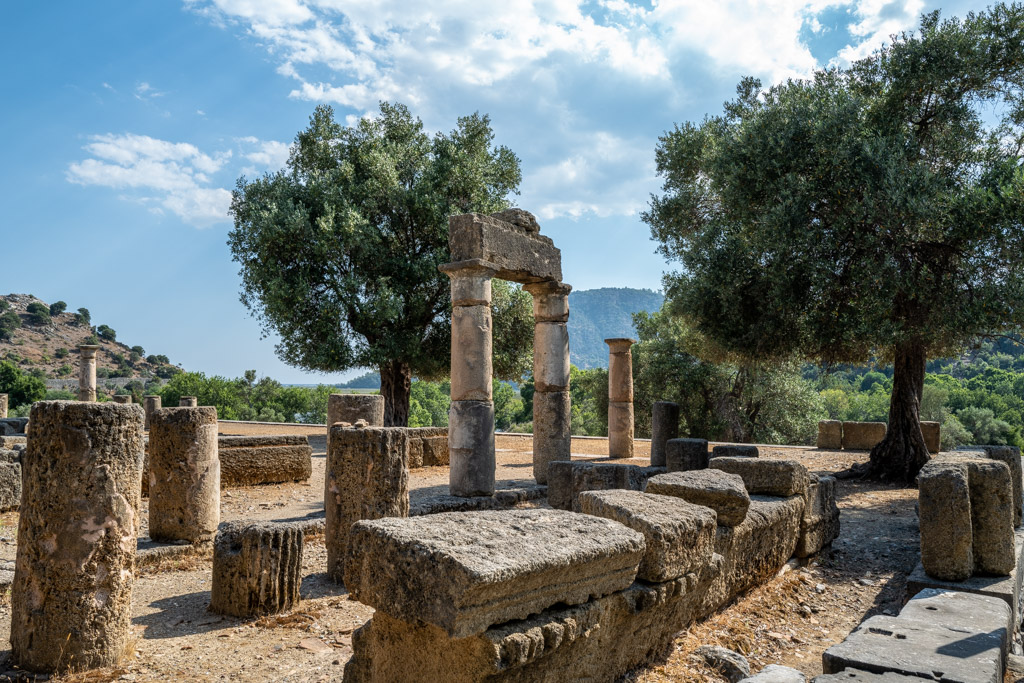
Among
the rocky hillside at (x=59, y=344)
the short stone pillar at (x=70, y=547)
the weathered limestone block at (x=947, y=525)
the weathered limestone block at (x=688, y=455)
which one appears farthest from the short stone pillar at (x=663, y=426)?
the rocky hillside at (x=59, y=344)

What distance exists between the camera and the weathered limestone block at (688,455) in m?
11.3

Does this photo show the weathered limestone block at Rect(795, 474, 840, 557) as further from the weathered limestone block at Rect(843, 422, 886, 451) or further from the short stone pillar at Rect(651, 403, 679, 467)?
the weathered limestone block at Rect(843, 422, 886, 451)

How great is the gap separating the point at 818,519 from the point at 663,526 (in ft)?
12.9

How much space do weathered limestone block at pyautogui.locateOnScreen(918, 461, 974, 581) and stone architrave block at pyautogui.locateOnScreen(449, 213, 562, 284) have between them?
20.4 feet

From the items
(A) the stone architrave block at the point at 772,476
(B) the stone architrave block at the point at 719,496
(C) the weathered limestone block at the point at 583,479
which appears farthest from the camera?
(C) the weathered limestone block at the point at 583,479

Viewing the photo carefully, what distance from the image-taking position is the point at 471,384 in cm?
1002

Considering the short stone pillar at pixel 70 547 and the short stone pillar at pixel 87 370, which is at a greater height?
the short stone pillar at pixel 87 370

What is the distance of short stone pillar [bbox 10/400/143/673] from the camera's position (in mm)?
4223

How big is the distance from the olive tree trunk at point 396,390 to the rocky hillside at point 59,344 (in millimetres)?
69004

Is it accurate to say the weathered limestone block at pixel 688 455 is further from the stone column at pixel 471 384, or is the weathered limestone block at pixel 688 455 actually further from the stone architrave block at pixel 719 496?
the stone architrave block at pixel 719 496

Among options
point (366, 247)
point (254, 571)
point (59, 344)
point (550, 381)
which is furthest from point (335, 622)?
point (59, 344)

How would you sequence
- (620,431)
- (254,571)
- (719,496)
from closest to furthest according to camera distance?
(719,496), (254,571), (620,431)

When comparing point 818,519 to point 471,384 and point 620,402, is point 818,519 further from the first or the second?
point 620,402

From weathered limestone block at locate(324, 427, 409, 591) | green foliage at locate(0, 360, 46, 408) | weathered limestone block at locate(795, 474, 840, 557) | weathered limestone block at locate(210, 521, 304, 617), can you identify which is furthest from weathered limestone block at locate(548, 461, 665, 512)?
green foliage at locate(0, 360, 46, 408)
